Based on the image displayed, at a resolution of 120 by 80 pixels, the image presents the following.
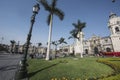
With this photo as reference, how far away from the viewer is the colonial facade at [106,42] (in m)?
51.9

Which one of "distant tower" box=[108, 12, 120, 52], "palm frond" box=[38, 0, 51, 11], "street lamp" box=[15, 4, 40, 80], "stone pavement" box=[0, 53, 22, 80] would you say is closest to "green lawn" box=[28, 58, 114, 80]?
"street lamp" box=[15, 4, 40, 80]

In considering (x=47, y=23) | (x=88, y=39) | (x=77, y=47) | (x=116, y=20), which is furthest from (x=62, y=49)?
(x=47, y=23)

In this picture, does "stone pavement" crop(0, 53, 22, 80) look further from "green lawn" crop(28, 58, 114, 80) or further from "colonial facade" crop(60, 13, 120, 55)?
"colonial facade" crop(60, 13, 120, 55)

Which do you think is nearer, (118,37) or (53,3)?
(53,3)

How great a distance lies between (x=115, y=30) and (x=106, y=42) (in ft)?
32.2

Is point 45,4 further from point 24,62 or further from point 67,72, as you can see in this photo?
point 67,72

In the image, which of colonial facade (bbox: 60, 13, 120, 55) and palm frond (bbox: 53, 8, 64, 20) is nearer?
palm frond (bbox: 53, 8, 64, 20)

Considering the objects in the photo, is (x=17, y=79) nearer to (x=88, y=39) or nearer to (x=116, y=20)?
(x=116, y=20)

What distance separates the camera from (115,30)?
53156 mm

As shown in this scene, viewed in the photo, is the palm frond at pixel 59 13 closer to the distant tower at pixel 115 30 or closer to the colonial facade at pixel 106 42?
the colonial facade at pixel 106 42

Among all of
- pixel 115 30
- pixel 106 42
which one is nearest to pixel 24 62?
pixel 115 30

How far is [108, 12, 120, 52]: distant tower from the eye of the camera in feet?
168

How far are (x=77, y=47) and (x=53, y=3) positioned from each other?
3875 cm

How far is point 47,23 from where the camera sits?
24.9 metres
